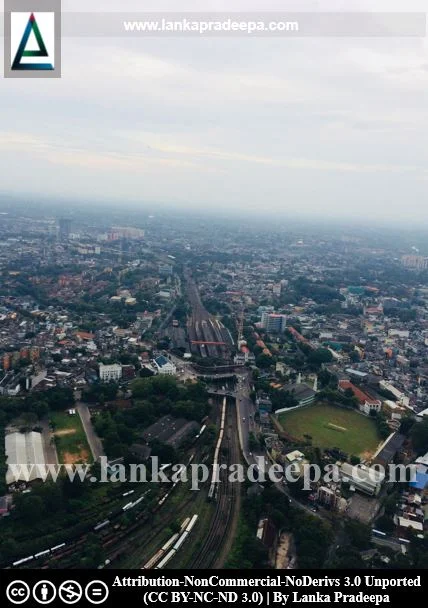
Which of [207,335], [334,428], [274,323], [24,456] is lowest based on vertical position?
[334,428]

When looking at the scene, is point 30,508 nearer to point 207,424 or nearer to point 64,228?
point 207,424

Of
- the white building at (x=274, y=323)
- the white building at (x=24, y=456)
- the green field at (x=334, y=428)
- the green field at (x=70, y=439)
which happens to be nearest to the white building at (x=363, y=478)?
the green field at (x=334, y=428)

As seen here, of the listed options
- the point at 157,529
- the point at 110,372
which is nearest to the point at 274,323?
the point at 110,372

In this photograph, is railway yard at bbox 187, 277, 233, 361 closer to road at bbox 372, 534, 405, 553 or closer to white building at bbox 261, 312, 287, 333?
white building at bbox 261, 312, 287, 333

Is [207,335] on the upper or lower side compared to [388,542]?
upper

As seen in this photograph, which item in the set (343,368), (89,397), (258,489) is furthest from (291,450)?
(343,368)

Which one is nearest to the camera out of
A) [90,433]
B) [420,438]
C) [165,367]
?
[90,433]

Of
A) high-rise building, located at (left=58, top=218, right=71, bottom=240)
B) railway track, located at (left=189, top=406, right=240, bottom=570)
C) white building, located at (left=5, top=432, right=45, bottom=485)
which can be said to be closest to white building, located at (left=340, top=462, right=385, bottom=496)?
railway track, located at (left=189, top=406, right=240, bottom=570)
